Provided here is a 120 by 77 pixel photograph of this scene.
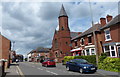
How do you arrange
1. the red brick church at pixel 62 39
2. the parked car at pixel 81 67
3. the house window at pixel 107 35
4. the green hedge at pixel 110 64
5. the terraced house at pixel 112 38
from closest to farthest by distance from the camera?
the parked car at pixel 81 67 < the green hedge at pixel 110 64 < the terraced house at pixel 112 38 < the house window at pixel 107 35 < the red brick church at pixel 62 39

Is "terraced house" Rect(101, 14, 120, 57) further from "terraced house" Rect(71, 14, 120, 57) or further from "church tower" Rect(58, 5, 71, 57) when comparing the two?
"church tower" Rect(58, 5, 71, 57)

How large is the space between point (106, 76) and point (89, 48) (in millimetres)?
16080

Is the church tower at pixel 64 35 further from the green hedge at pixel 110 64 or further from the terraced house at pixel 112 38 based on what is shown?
the green hedge at pixel 110 64

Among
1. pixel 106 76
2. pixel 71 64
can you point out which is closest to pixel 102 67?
pixel 71 64

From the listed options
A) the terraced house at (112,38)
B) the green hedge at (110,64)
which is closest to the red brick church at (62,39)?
the terraced house at (112,38)

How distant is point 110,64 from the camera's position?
1584cm

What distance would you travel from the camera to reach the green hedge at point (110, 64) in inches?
580

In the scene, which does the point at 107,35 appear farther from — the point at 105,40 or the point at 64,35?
the point at 64,35

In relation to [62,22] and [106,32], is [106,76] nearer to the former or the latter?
[106,32]

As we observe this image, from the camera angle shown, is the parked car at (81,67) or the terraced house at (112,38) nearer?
the parked car at (81,67)

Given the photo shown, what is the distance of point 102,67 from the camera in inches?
688

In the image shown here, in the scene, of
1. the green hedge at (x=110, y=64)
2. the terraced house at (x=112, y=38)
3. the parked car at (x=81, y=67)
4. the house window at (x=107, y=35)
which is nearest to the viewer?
the parked car at (x=81, y=67)

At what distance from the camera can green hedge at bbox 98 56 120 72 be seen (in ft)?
48.3

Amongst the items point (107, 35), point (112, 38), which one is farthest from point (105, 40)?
point (112, 38)
